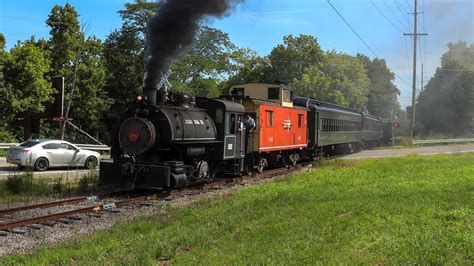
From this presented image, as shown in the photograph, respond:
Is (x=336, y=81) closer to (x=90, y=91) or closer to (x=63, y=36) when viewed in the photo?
(x=90, y=91)

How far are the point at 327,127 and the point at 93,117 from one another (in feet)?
68.8

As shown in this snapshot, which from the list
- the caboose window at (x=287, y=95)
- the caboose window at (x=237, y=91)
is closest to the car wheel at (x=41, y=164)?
the caboose window at (x=237, y=91)

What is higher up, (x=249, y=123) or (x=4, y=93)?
(x=4, y=93)

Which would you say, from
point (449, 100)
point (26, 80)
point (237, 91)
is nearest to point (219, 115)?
point (237, 91)

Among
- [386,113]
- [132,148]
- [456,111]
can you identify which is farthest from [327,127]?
[386,113]

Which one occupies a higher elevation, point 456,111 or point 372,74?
point 372,74

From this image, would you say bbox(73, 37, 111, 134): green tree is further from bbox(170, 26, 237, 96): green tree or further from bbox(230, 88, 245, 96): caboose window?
bbox(230, 88, 245, 96): caboose window

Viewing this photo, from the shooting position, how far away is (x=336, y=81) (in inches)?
2261

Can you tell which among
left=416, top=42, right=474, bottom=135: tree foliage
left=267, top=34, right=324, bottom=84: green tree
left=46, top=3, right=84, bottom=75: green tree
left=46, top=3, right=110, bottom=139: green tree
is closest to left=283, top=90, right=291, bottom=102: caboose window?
left=46, top=3, right=110, bottom=139: green tree

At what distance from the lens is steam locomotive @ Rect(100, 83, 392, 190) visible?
1227 cm

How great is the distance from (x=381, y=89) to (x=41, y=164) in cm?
7679

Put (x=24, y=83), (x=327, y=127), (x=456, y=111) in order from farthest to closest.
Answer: (x=456, y=111)
(x=24, y=83)
(x=327, y=127)

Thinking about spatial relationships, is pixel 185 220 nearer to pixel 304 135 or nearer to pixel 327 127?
pixel 304 135

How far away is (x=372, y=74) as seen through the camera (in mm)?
90000
